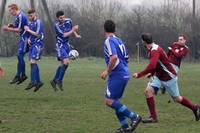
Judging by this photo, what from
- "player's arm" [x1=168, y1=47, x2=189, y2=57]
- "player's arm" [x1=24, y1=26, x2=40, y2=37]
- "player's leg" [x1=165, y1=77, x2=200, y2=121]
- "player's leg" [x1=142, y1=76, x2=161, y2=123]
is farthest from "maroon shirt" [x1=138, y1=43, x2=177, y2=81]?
"player's arm" [x1=24, y1=26, x2=40, y2=37]

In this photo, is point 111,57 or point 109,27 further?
point 109,27

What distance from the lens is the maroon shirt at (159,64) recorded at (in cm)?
1052

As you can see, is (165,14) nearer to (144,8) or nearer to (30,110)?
(144,8)

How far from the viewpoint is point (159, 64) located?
36.4 ft

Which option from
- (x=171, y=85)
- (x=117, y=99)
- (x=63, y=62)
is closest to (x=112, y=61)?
(x=117, y=99)

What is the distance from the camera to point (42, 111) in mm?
12578

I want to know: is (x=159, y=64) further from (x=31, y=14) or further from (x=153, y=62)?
(x=31, y=14)

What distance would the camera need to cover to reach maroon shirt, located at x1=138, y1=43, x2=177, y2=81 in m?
10.5

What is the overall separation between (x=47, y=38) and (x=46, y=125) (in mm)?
49077

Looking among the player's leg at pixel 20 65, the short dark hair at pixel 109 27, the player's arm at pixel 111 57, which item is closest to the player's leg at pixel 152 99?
the player's arm at pixel 111 57

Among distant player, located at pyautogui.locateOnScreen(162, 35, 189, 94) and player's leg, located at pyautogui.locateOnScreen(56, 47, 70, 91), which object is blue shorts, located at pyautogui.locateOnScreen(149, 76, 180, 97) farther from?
player's leg, located at pyautogui.locateOnScreen(56, 47, 70, 91)

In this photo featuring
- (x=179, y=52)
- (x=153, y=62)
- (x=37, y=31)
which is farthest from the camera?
(x=37, y=31)

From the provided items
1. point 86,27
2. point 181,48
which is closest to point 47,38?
point 86,27

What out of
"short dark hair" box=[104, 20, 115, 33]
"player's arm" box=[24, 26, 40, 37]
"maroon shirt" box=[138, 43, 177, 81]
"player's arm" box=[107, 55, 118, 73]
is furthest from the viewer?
"player's arm" box=[24, 26, 40, 37]
